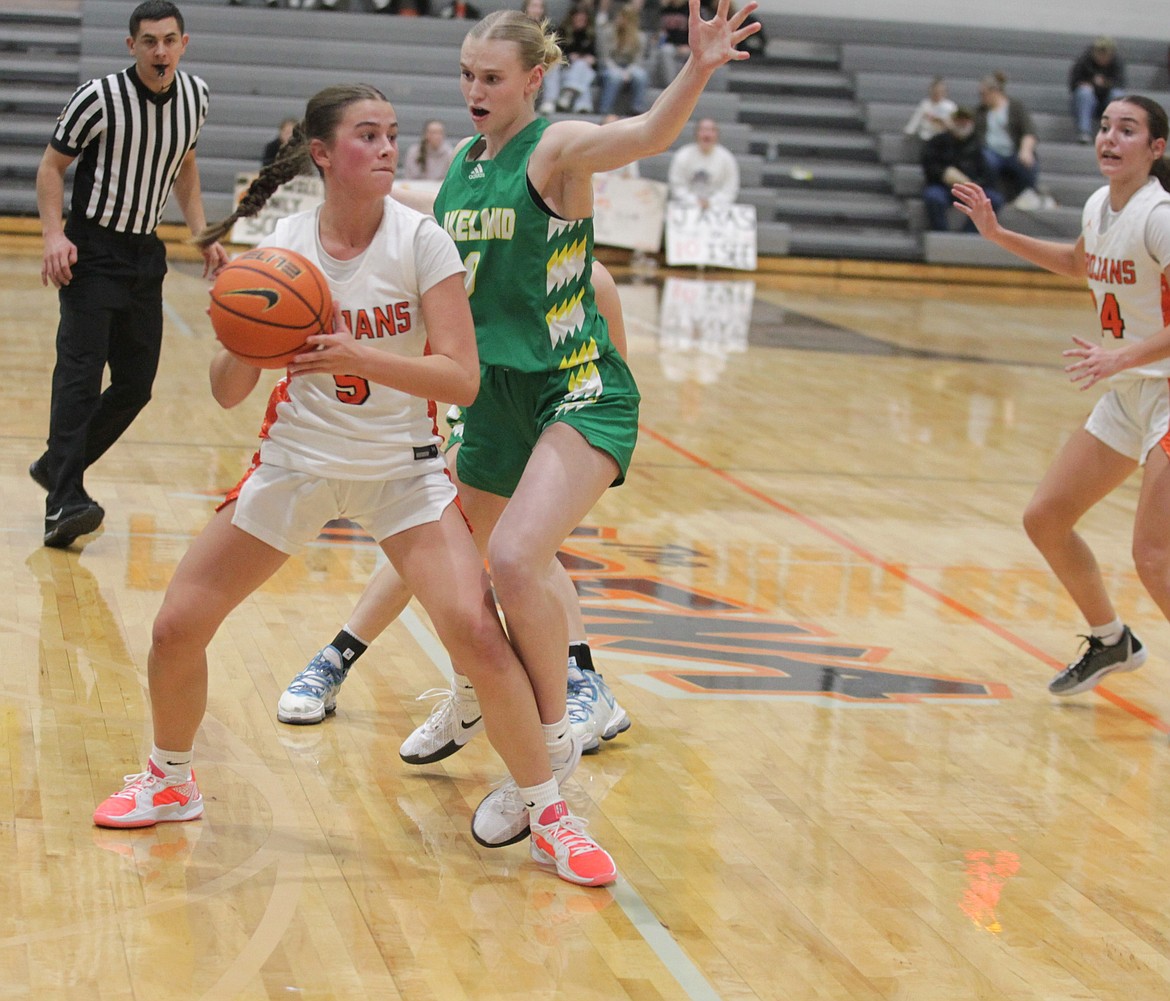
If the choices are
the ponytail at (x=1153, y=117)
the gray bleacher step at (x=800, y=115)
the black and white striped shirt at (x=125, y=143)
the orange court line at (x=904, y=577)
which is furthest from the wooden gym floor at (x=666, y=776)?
the gray bleacher step at (x=800, y=115)

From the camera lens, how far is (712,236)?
17.4 meters

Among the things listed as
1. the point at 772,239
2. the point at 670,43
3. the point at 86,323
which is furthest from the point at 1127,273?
the point at 670,43

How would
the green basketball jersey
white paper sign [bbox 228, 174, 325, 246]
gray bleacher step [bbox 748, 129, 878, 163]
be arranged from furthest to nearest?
1. gray bleacher step [bbox 748, 129, 878, 163]
2. white paper sign [bbox 228, 174, 325, 246]
3. the green basketball jersey

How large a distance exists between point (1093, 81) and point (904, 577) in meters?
14.7

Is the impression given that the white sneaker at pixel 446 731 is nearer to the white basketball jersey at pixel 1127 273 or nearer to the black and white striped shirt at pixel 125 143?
the white basketball jersey at pixel 1127 273

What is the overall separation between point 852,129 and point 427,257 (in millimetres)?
17185

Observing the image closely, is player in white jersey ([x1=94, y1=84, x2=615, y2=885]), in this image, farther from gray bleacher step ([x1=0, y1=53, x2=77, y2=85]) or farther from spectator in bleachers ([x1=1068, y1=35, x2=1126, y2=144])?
spectator in bleachers ([x1=1068, y1=35, x2=1126, y2=144])

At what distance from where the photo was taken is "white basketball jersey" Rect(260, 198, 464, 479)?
342 centimetres

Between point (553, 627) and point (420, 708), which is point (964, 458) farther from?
point (553, 627)

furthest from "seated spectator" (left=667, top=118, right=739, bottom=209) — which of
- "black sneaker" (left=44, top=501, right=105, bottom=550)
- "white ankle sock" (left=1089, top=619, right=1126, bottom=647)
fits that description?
"white ankle sock" (left=1089, top=619, right=1126, bottom=647)

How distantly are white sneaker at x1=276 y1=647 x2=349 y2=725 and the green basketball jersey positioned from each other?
3.69ft

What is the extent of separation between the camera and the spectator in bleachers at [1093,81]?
19.3 metres

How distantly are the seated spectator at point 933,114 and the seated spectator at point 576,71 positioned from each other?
3792 mm

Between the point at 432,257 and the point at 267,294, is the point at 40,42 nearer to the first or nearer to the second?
the point at 432,257
